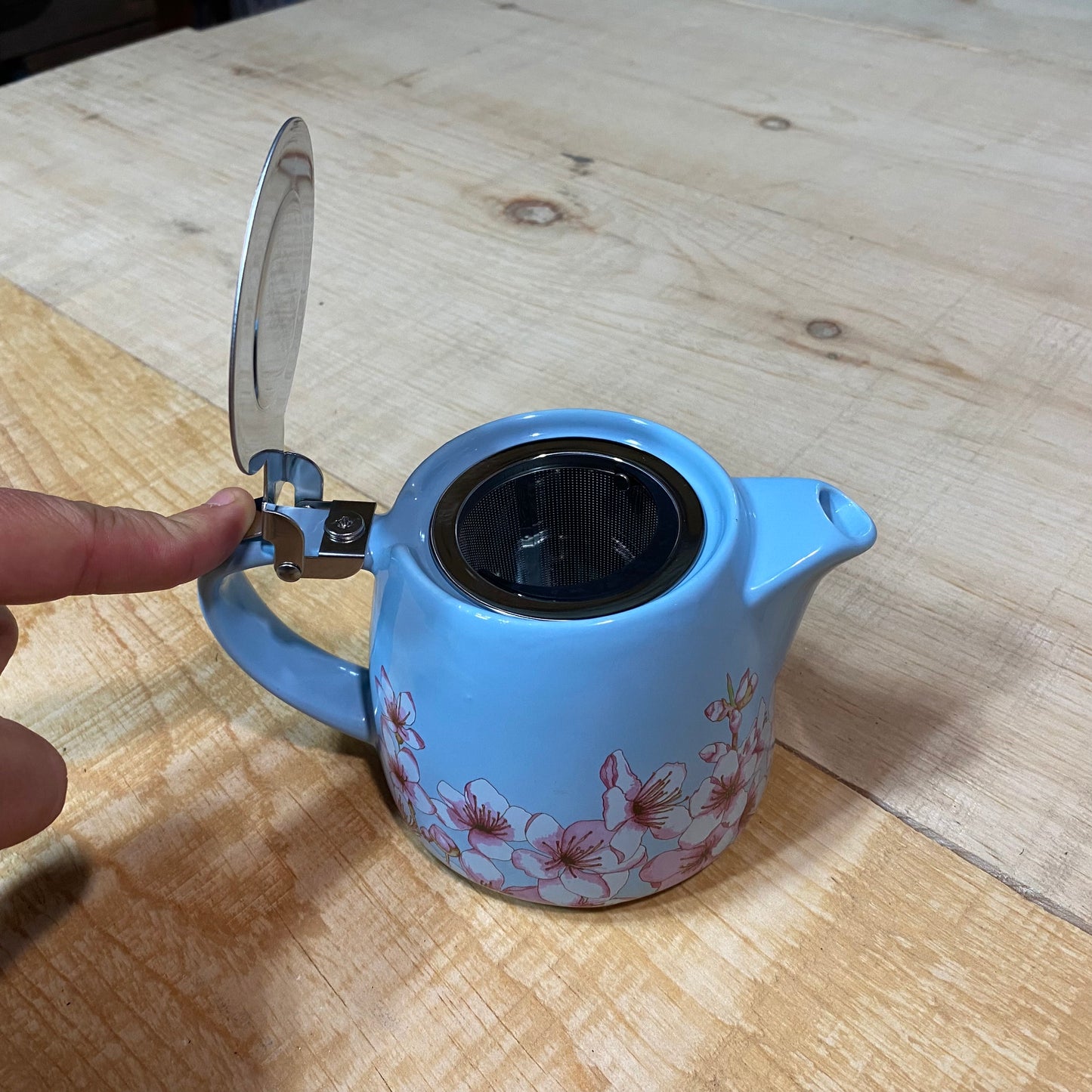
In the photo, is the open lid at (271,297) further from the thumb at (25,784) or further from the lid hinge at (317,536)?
the thumb at (25,784)

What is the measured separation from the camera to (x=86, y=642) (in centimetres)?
53

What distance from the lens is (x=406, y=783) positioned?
1.32 ft

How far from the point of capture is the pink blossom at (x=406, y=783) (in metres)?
0.39

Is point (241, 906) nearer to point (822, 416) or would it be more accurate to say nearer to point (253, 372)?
point (253, 372)

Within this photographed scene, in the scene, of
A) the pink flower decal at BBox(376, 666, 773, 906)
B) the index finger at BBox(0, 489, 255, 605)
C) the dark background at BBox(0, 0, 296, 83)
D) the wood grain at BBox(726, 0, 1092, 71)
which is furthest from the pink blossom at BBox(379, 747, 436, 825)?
the dark background at BBox(0, 0, 296, 83)

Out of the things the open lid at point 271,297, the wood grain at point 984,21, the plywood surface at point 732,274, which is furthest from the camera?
the wood grain at point 984,21

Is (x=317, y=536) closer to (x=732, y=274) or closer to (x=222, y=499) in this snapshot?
(x=222, y=499)

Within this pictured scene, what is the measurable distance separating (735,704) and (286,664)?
0.60 ft

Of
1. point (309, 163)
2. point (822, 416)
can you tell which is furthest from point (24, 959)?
point (822, 416)

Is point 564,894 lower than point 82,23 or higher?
higher

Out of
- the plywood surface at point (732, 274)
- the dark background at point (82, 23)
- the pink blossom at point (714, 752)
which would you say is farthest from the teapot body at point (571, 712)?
the dark background at point (82, 23)

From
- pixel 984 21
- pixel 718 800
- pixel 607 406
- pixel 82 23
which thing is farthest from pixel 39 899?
pixel 82 23

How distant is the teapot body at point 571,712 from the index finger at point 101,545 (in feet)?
0.26

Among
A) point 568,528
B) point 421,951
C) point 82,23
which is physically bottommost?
point 82,23
